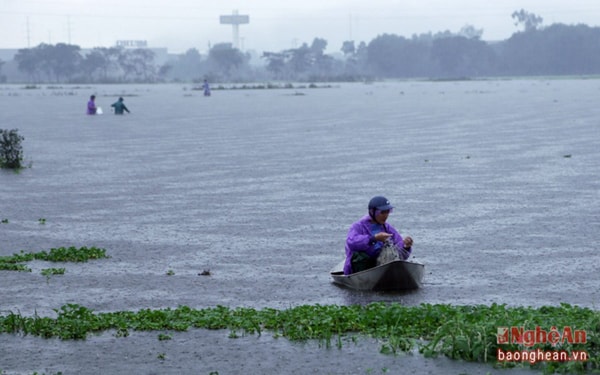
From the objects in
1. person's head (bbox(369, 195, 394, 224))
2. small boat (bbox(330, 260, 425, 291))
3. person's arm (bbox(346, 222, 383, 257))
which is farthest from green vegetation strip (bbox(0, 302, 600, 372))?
person's head (bbox(369, 195, 394, 224))

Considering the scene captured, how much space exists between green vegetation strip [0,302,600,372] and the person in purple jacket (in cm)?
130

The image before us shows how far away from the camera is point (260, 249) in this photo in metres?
16.5

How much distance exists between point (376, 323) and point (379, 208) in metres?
2.26

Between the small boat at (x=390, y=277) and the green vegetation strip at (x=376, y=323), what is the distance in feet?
3.17

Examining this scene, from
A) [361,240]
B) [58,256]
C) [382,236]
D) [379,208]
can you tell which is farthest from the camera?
[58,256]

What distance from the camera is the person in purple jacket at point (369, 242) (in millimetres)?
13422

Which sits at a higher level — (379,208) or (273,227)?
→ (379,208)

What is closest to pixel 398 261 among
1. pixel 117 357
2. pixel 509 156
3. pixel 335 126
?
pixel 117 357

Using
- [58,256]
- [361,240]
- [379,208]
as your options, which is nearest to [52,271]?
[58,256]

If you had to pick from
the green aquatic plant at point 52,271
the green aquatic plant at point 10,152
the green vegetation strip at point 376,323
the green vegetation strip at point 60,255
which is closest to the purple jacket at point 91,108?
the green aquatic plant at point 10,152

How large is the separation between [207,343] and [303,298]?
7.48 ft

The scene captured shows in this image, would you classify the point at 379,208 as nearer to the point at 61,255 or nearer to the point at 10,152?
the point at 61,255

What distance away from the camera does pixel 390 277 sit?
1336cm

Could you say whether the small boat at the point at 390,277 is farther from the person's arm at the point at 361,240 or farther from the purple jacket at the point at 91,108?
the purple jacket at the point at 91,108
